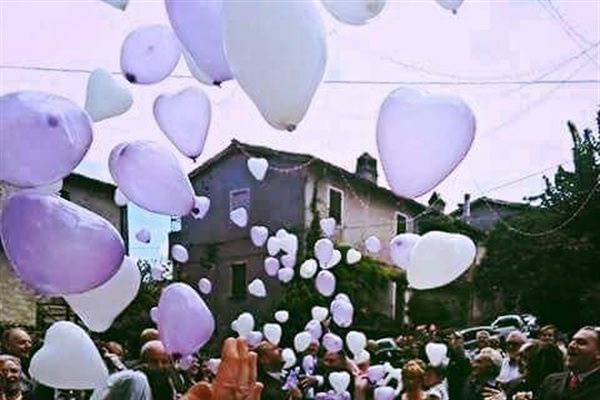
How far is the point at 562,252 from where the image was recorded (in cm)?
2036

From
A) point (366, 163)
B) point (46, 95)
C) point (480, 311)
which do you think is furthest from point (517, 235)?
point (46, 95)

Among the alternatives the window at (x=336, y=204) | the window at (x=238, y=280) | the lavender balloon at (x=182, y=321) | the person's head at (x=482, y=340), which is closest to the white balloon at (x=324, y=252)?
the person's head at (x=482, y=340)

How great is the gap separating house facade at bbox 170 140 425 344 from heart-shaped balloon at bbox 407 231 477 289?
1658 centimetres

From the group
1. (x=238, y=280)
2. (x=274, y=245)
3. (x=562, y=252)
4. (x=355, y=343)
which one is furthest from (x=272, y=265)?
(x=238, y=280)

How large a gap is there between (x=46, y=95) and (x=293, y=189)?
19167mm

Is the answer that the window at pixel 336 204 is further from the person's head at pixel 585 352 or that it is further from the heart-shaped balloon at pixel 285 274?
the person's head at pixel 585 352

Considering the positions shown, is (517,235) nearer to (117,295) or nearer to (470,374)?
(470,374)

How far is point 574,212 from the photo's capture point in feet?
67.8

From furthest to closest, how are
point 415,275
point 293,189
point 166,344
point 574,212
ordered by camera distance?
point 293,189, point 574,212, point 415,275, point 166,344

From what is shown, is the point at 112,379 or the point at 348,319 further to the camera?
the point at 348,319

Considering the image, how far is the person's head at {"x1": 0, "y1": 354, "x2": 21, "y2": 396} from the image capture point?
4.25m

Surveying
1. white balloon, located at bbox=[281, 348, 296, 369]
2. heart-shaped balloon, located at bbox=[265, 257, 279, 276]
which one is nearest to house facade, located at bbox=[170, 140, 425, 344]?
heart-shaped balloon, located at bbox=[265, 257, 279, 276]

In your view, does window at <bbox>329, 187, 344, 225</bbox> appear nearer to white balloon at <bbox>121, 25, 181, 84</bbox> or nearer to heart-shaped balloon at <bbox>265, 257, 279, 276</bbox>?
heart-shaped balloon at <bbox>265, 257, 279, 276</bbox>

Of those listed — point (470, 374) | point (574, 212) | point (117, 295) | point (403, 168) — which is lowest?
point (470, 374)
